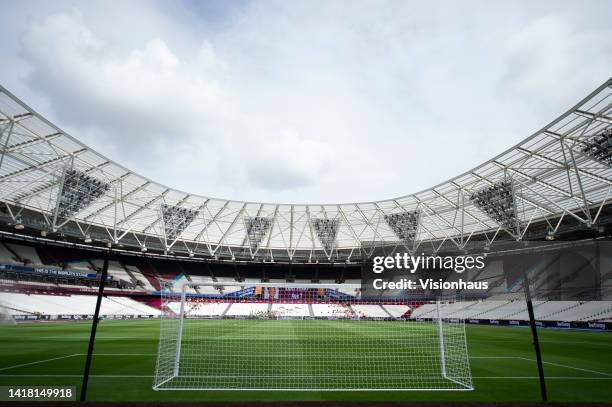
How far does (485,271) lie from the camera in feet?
144

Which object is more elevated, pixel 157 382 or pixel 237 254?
pixel 237 254

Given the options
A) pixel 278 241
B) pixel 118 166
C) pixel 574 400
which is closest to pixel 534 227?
pixel 278 241

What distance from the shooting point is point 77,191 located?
31484 mm

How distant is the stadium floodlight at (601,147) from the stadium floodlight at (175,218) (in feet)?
123

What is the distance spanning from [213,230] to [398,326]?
28.9 metres

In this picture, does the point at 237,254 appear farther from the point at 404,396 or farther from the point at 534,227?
the point at 404,396

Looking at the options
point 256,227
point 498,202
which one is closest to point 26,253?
point 256,227

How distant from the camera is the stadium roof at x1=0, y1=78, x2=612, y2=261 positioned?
23297 millimetres

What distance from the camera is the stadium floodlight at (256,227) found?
44.6 meters

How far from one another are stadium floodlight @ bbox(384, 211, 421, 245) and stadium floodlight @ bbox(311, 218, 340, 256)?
6764mm

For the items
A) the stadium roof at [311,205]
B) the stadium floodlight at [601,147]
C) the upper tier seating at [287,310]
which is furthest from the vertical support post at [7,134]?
the stadium floodlight at [601,147]

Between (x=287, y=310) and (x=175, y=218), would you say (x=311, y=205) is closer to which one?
(x=287, y=310)

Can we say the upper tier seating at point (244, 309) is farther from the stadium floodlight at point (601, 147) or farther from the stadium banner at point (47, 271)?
the stadium floodlight at point (601, 147)

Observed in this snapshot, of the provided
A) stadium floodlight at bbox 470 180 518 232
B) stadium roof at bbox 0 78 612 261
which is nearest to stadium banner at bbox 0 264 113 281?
stadium roof at bbox 0 78 612 261
